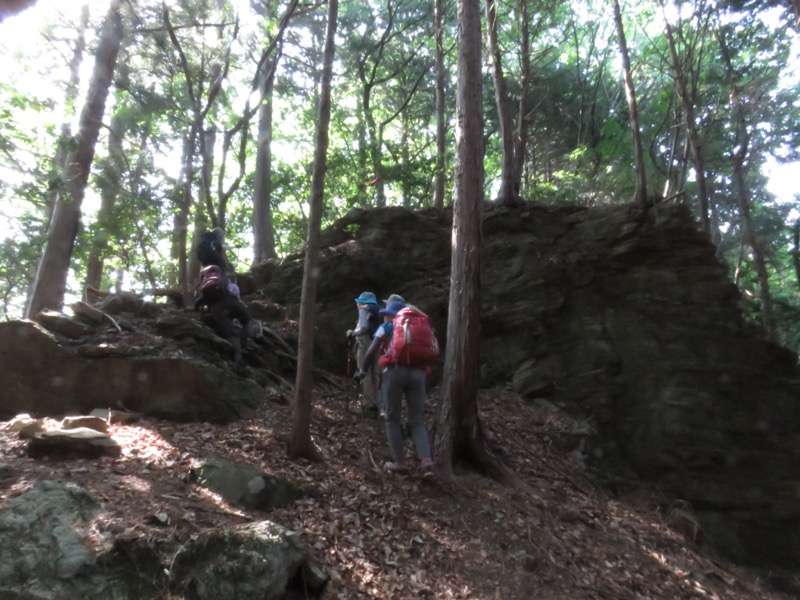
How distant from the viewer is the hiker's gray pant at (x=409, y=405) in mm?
6617

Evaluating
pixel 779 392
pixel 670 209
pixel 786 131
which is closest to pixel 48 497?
pixel 779 392

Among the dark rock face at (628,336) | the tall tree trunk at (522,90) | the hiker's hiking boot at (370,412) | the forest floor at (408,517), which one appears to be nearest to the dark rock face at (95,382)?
the forest floor at (408,517)

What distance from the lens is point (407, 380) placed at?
6.62 metres

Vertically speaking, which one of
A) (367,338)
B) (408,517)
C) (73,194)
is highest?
(73,194)

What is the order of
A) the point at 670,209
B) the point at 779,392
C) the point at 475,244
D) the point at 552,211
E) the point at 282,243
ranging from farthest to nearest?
the point at 282,243
the point at 552,211
the point at 670,209
the point at 779,392
the point at 475,244

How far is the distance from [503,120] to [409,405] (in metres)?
8.16

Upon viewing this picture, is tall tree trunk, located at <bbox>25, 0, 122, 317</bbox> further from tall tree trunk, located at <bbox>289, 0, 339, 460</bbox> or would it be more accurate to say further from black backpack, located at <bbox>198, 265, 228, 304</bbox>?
tall tree trunk, located at <bbox>289, 0, 339, 460</bbox>

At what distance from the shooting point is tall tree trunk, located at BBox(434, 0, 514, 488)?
293 inches

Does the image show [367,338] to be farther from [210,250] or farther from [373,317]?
[210,250]

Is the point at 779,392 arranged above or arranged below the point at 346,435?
above

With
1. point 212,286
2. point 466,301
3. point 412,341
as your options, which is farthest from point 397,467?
point 212,286

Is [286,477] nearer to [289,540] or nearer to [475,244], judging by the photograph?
[289,540]

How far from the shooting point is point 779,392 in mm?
9766

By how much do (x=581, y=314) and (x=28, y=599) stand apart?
374 inches
